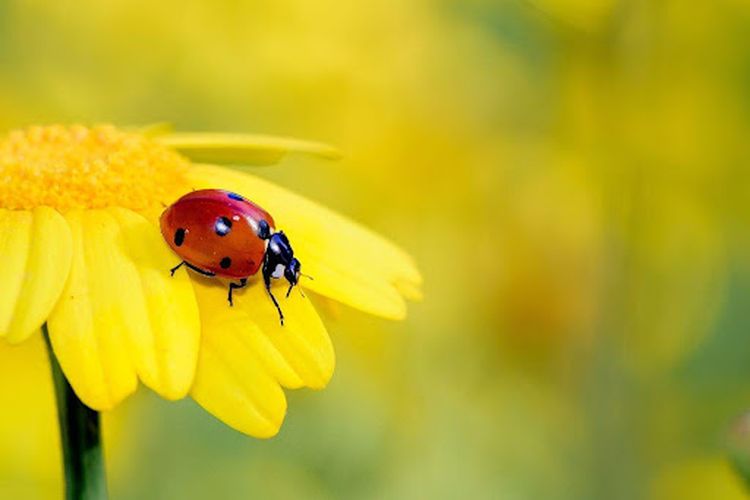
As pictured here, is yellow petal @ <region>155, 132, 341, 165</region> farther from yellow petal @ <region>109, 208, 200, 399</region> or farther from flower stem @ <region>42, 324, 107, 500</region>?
flower stem @ <region>42, 324, 107, 500</region>

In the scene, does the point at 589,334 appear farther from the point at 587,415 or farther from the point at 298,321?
the point at 298,321

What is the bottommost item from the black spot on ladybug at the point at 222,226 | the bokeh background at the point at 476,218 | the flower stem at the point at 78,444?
the bokeh background at the point at 476,218

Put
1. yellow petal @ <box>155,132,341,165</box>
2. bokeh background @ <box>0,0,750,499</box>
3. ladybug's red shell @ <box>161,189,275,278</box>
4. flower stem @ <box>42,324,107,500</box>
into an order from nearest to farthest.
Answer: flower stem @ <box>42,324,107,500</box> < ladybug's red shell @ <box>161,189,275,278</box> < yellow petal @ <box>155,132,341,165</box> < bokeh background @ <box>0,0,750,499</box>

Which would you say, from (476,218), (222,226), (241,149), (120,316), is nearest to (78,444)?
(120,316)

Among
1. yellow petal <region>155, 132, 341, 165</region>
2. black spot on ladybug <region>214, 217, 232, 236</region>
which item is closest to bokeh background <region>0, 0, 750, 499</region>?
yellow petal <region>155, 132, 341, 165</region>

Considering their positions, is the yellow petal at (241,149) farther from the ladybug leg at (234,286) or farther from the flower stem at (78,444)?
the flower stem at (78,444)

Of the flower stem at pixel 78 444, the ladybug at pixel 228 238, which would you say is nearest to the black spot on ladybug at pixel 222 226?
the ladybug at pixel 228 238

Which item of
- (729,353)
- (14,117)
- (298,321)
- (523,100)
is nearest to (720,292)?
(729,353)
